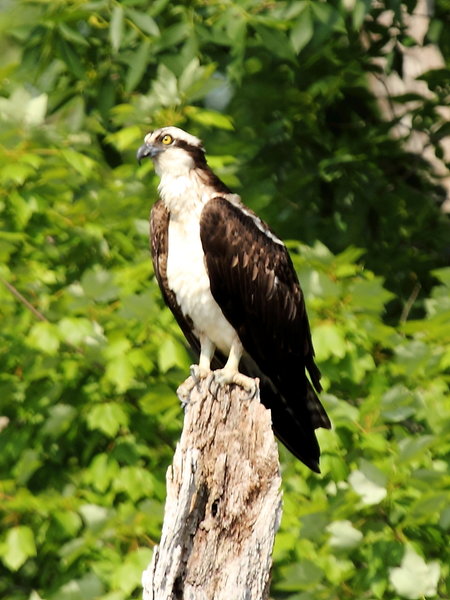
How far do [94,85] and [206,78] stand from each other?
1467 millimetres

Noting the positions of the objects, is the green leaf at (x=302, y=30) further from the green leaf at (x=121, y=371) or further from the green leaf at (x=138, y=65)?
the green leaf at (x=121, y=371)

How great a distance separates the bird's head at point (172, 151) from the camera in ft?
20.1

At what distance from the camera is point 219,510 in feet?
15.2

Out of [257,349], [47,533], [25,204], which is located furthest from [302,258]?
[47,533]

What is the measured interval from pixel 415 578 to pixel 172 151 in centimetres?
234

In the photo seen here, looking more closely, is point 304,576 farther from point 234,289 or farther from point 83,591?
point 234,289

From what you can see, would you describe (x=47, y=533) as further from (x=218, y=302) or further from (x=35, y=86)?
(x=35, y=86)

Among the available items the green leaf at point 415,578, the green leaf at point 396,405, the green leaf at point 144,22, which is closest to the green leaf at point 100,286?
the green leaf at point 144,22

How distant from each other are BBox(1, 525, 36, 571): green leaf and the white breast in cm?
173

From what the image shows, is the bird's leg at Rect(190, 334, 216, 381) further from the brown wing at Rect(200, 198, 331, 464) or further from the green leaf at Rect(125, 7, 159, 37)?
the green leaf at Rect(125, 7, 159, 37)

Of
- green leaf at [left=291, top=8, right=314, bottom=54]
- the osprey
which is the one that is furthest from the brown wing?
green leaf at [left=291, top=8, right=314, bottom=54]

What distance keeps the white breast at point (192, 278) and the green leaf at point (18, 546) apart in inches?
68.0

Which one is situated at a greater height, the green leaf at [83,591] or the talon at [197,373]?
the talon at [197,373]

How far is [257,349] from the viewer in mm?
5988
